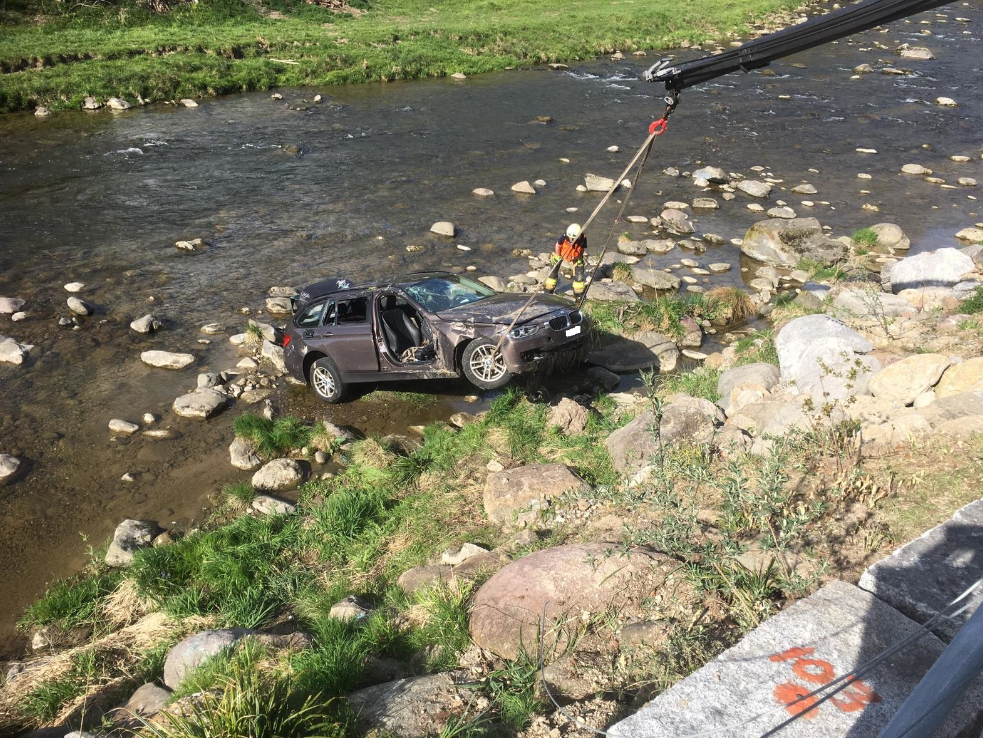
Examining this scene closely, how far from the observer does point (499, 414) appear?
10.6m

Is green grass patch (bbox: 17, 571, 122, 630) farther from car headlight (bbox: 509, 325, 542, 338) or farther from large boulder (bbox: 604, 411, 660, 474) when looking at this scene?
large boulder (bbox: 604, 411, 660, 474)

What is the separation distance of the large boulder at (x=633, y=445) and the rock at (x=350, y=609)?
3.18 meters

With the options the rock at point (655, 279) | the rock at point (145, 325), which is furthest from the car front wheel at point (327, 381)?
the rock at point (655, 279)

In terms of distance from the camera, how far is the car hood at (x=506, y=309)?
10.0 metres

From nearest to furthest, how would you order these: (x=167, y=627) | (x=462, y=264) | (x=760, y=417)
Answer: (x=167, y=627)
(x=760, y=417)
(x=462, y=264)

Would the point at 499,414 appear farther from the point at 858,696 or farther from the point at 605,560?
the point at 858,696

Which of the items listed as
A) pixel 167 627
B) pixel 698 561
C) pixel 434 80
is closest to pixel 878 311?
pixel 698 561

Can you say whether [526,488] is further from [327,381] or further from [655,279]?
[655,279]


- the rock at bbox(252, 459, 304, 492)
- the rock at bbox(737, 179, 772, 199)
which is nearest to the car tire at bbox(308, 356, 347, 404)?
the rock at bbox(252, 459, 304, 492)

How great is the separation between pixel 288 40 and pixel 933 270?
2898cm

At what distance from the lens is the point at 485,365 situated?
1005cm

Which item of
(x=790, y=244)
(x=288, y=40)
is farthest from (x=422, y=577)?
(x=288, y=40)

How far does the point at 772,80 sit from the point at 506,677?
3348 cm

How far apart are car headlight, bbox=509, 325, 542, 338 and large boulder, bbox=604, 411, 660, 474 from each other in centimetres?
163
